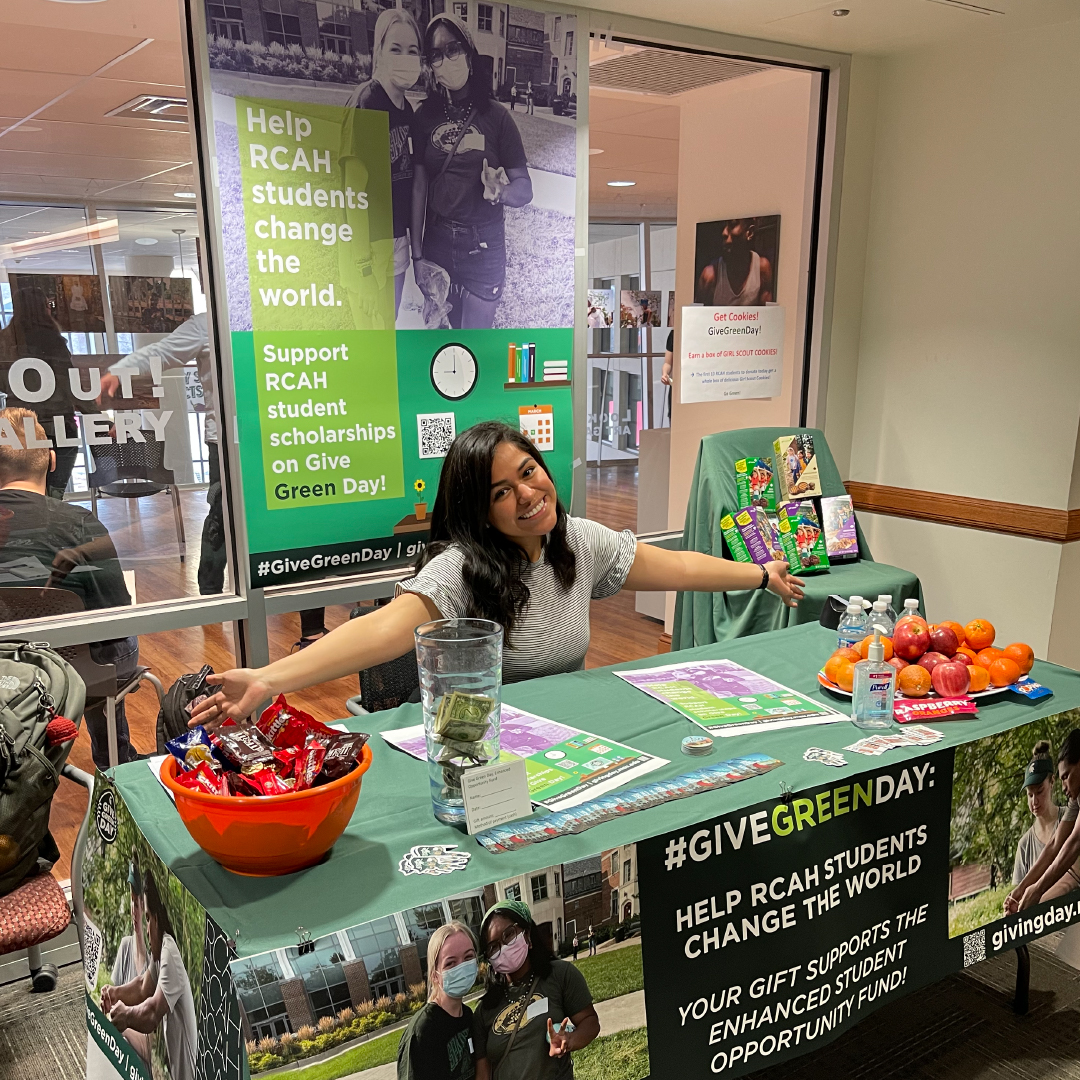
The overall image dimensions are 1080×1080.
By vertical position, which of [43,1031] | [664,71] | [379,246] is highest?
[664,71]

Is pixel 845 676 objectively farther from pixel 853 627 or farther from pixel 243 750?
pixel 243 750

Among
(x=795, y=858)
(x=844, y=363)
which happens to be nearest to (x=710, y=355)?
(x=844, y=363)

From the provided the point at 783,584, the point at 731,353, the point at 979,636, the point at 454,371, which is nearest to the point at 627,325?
the point at 731,353

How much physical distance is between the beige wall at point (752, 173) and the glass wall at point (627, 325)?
0.30 ft

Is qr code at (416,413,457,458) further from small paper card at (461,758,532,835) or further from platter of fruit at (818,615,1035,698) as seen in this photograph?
small paper card at (461,758,532,835)

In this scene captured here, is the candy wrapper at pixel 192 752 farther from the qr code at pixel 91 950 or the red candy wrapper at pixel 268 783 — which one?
the qr code at pixel 91 950

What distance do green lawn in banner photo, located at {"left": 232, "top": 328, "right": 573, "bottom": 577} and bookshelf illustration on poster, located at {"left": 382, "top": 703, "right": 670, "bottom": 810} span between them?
1.20 metres

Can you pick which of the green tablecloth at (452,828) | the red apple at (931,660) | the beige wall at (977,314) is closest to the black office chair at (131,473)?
the green tablecloth at (452,828)

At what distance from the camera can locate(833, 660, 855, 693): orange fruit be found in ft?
6.17

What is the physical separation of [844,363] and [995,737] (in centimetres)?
247

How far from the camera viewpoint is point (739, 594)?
323cm

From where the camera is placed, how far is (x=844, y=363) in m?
3.91

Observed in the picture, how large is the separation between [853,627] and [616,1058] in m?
1.06

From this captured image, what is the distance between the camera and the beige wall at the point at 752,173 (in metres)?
3.75
